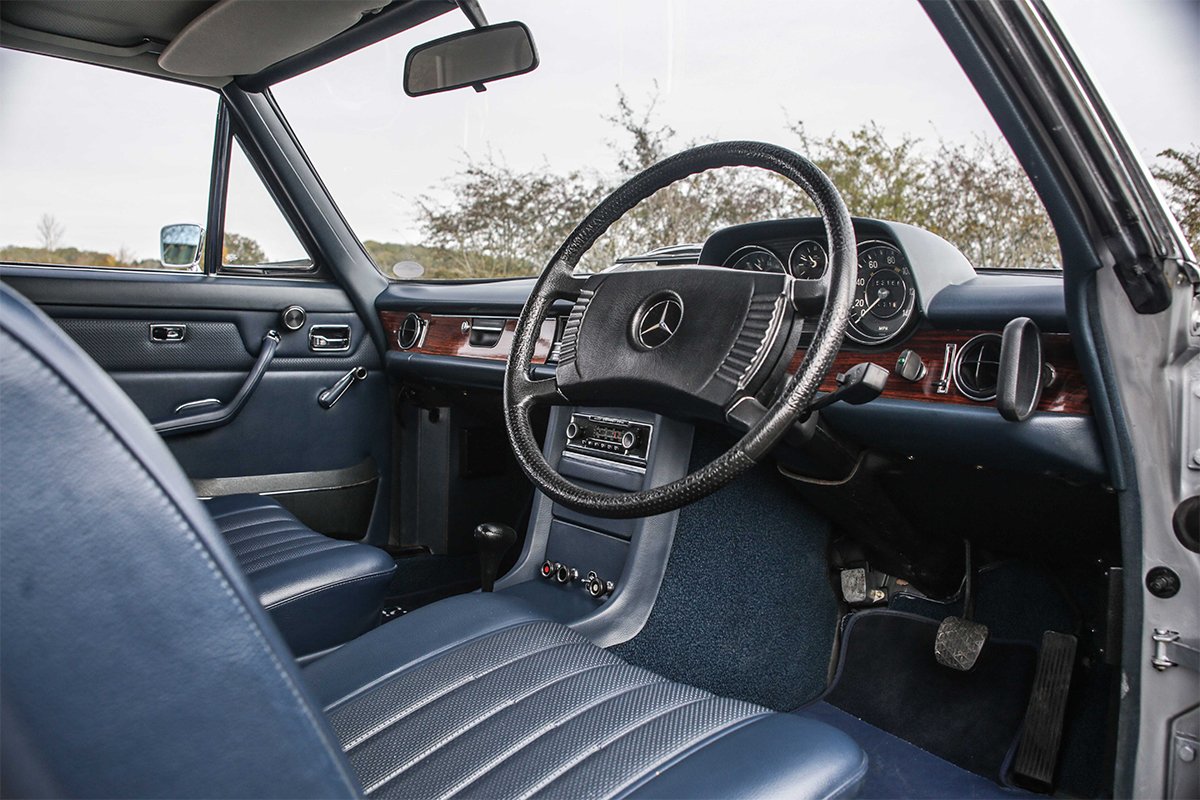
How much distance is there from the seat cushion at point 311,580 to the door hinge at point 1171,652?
135 cm

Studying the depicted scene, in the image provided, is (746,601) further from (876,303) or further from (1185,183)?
(1185,183)

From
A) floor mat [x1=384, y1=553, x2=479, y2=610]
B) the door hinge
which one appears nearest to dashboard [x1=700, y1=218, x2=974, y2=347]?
the door hinge

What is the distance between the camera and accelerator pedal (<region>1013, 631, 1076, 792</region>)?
1.70m

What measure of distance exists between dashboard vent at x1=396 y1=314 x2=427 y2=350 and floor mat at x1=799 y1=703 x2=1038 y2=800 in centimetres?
162

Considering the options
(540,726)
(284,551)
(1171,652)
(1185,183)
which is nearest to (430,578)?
(284,551)

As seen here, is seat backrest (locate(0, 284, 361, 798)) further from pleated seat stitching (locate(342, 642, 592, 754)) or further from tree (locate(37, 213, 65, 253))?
tree (locate(37, 213, 65, 253))

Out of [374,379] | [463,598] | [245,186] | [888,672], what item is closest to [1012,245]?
[888,672]

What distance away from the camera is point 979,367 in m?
1.42

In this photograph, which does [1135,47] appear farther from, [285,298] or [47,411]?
[285,298]

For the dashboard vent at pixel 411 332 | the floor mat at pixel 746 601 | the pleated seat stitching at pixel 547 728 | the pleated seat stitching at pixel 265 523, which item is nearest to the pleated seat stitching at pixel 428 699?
the pleated seat stitching at pixel 547 728

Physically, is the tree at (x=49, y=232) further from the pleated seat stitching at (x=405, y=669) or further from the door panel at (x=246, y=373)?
the pleated seat stitching at (x=405, y=669)

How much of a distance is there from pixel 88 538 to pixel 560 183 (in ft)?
8.60

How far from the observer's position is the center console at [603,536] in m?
1.79

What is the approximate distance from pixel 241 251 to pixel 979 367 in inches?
85.8
